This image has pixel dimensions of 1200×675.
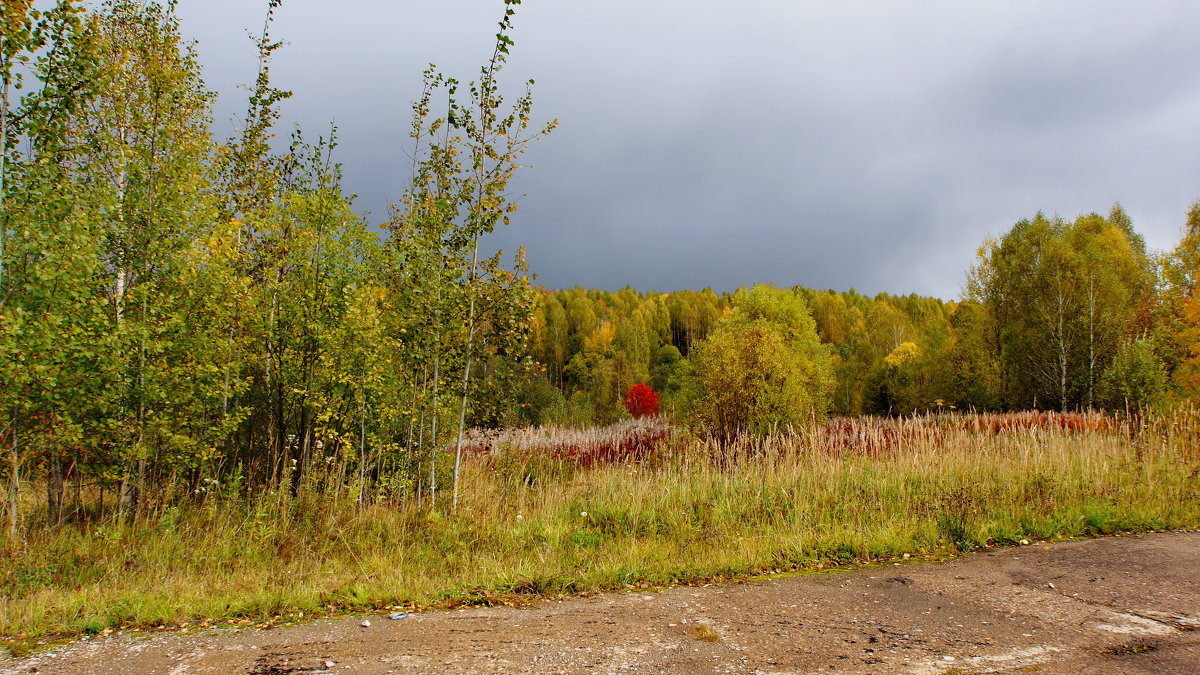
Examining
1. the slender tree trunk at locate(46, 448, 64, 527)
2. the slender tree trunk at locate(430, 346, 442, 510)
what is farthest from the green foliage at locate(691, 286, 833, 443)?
the slender tree trunk at locate(46, 448, 64, 527)

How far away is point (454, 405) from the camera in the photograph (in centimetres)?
913

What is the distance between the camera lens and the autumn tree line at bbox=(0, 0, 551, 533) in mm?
6332

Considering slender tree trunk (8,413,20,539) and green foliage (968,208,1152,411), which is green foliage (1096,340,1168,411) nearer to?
green foliage (968,208,1152,411)

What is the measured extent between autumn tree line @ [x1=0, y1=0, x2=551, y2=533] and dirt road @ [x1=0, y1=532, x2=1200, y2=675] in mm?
3123

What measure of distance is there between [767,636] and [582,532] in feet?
10.4

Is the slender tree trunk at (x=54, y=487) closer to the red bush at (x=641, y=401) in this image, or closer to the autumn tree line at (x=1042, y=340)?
the autumn tree line at (x=1042, y=340)

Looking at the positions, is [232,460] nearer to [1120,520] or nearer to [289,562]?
[289,562]

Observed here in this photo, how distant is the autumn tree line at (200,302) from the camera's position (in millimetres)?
6332

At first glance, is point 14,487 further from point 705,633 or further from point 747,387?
point 747,387

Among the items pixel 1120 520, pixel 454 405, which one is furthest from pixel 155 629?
pixel 1120 520

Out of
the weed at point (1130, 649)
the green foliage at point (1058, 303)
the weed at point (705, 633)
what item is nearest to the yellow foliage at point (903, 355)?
the green foliage at point (1058, 303)

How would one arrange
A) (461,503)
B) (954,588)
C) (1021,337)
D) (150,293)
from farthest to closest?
(1021,337) < (461,503) < (150,293) < (954,588)

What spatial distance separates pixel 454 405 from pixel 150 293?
12.7ft

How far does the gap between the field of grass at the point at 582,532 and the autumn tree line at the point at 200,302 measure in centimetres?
73
